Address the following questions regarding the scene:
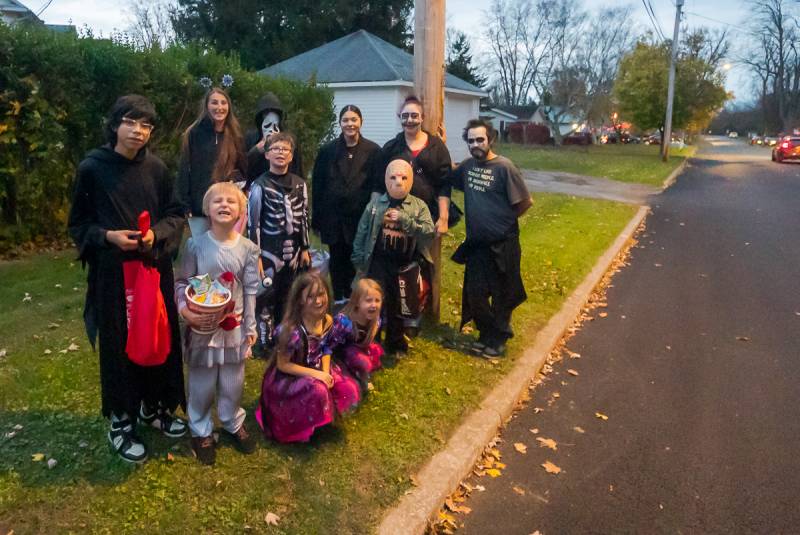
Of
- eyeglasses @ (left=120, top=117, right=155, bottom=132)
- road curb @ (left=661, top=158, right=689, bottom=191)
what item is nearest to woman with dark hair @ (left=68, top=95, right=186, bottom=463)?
eyeglasses @ (left=120, top=117, right=155, bottom=132)

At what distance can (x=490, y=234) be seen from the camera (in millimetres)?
5211

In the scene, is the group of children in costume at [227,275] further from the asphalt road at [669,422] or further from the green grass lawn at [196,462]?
the asphalt road at [669,422]

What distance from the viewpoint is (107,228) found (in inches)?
127

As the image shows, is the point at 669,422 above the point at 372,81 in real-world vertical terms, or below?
below

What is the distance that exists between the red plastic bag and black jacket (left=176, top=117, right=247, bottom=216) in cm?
163

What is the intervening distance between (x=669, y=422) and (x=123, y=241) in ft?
12.4

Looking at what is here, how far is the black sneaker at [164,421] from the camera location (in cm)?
379

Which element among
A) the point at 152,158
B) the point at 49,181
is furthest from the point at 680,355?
the point at 49,181

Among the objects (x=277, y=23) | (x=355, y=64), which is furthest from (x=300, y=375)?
(x=277, y=23)

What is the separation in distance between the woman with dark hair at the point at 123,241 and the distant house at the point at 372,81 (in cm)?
1782

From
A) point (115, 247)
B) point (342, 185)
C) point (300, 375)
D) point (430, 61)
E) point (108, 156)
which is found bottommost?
point (300, 375)

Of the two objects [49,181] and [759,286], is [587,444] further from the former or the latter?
[49,181]

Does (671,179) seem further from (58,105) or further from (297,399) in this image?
(297,399)

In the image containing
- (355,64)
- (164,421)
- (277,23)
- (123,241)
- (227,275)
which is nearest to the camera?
(123,241)
